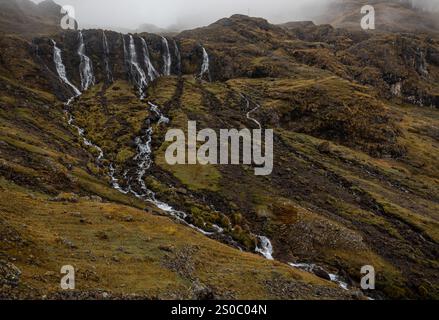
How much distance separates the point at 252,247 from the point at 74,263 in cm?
3708

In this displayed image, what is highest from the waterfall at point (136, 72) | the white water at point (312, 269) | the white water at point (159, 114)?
the waterfall at point (136, 72)

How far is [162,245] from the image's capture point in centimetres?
5656

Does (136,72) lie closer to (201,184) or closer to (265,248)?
(201,184)

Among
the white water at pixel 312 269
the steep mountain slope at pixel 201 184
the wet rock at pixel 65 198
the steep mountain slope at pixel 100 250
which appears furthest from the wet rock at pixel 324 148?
the wet rock at pixel 65 198

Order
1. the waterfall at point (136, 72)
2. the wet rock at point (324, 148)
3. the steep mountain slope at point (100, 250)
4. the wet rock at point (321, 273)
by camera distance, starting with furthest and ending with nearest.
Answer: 1. the waterfall at point (136, 72)
2. the wet rock at point (324, 148)
3. the wet rock at point (321, 273)
4. the steep mountain slope at point (100, 250)

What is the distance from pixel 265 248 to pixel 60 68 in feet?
438

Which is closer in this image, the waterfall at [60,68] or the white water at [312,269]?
the white water at [312,269]

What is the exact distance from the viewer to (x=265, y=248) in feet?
251

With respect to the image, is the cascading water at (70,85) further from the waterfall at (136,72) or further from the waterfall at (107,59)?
the waterfall at (136,72)

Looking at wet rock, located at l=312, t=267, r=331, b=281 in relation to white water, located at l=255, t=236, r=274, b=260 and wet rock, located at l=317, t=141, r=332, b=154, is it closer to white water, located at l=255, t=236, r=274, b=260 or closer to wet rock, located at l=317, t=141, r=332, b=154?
white water, located at l=255, t=236, r=274, b=260

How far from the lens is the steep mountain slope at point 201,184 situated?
51.8m

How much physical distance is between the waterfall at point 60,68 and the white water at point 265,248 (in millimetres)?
112770

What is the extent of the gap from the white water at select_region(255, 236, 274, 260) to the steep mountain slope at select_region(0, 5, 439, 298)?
404mm

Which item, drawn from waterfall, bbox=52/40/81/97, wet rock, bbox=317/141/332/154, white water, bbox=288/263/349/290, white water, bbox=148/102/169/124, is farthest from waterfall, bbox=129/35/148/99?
white water, bbox=288/263/349/290
